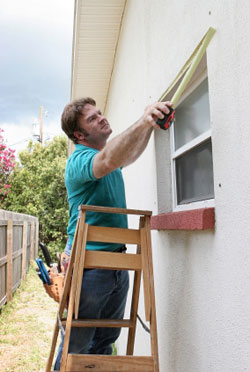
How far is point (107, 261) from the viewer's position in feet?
5.72

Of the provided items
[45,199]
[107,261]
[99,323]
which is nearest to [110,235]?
[107,261]

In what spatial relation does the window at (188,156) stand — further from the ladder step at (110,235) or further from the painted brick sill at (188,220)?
the ladder step at (110,235)

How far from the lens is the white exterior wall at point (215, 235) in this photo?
1.22m

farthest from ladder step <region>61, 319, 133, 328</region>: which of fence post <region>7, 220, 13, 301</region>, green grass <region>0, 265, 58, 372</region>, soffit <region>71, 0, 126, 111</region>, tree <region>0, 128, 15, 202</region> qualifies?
tree <region>0, 128, 15, 202</region>

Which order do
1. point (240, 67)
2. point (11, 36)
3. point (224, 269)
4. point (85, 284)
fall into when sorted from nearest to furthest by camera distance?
point (240, 67)
point (224, 269)
point (85, 284)
point (11, 36)

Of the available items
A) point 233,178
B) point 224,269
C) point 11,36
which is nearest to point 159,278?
point 224,269

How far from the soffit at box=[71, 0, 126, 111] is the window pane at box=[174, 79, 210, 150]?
2.91 metres

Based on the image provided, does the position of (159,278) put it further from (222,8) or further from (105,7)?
(105,7)

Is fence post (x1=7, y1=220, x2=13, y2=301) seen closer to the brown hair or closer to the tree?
the brown hair

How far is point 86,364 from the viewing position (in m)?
1.61

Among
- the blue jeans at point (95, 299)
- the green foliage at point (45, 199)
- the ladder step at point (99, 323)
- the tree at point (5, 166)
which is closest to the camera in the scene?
the ladder step at point (99, 323)

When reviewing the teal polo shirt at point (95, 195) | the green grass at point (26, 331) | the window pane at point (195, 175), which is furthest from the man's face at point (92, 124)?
the green grass at point (26, 331)

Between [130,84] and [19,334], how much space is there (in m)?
4.02

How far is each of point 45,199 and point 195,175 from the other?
522 inches
